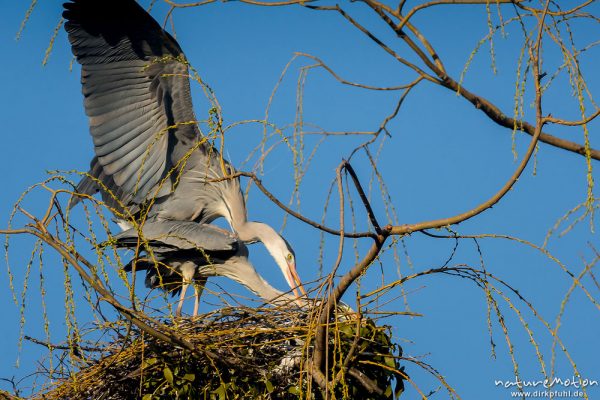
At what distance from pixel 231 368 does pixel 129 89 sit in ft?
9.51

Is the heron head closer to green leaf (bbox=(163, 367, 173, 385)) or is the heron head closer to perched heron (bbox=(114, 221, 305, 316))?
perched heron (bbox=(114, 221, 305, 316))

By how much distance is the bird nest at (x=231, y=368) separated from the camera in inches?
169

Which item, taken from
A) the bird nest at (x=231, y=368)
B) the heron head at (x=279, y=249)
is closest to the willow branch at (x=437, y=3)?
the bird nest at (x=231, y=368)

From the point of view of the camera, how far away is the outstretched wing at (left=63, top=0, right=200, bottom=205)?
657cm

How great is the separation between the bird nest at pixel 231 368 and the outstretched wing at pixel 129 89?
221cm

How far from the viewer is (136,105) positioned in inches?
266

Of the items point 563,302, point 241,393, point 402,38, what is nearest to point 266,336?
point 241,393

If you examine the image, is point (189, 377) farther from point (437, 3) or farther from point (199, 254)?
point (199, 254)

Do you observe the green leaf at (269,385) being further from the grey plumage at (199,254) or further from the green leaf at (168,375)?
the grey plumage at (199,254)

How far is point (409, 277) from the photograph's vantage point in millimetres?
3455

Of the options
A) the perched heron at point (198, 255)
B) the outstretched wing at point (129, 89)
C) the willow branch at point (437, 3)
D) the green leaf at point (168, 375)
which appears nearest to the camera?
the willow branch at point (437, 3)

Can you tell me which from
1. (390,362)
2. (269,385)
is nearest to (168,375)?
(269,385)

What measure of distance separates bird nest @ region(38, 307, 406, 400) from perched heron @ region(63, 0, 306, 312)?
2.02 metres

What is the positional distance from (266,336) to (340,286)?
1431 millimetres
